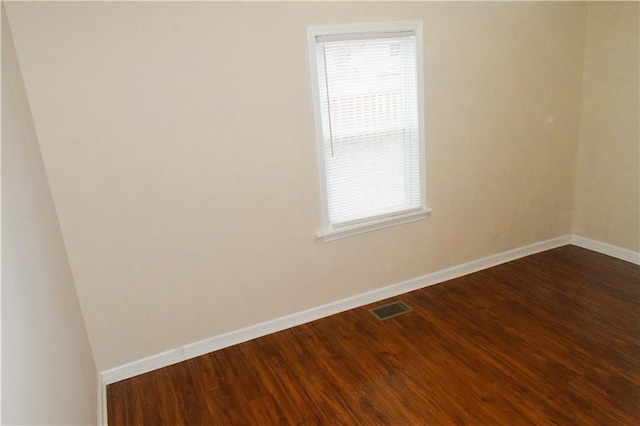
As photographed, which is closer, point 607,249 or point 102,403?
point 102,403

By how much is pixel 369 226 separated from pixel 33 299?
6.94 feet

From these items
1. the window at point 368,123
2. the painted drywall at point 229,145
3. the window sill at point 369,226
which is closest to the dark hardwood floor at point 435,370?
the painted drywall at point 229,145

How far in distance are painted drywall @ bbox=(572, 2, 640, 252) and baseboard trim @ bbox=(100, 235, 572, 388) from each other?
0.51 meters

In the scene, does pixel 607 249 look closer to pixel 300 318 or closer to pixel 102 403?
pixel 300 318

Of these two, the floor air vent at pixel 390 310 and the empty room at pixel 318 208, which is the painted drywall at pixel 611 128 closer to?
the empty room at pixel 318 208

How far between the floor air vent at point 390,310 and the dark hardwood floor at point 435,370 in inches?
2.0

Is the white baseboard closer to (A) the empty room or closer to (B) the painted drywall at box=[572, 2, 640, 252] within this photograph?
(A) the empty room

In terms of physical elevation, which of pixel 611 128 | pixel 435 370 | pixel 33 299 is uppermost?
pixel 611 128

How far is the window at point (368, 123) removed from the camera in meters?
2.67

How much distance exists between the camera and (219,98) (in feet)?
7.95

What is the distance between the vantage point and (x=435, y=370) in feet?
7.89

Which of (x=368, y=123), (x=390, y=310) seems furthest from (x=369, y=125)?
(x=390, y=310)

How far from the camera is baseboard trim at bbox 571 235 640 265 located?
3.50 meters

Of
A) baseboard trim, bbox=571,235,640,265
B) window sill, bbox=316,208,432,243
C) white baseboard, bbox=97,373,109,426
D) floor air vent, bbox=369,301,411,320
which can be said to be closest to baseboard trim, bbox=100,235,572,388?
white baseboard, bbox=97,373,109,426
